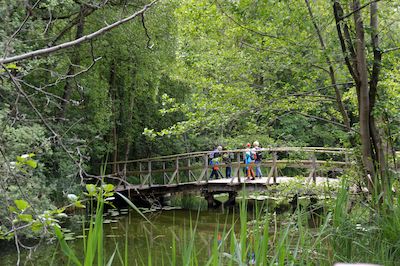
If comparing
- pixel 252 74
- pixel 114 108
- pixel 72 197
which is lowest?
pixel 72 197

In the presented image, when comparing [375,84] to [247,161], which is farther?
[247,161]

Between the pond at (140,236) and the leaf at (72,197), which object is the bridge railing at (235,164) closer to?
the pond at (140,236)

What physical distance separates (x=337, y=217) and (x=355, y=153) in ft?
5.16

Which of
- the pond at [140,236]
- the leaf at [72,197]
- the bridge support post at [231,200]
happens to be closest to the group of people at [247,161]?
the bridge support post at [231,200]

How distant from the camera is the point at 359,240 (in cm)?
280

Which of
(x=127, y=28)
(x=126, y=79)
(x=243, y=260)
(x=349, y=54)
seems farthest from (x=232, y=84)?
(x=126, y=79)

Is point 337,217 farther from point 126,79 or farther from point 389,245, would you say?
point 126,79

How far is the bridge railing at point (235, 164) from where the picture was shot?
6663mm

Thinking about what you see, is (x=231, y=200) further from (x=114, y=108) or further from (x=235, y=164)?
(x=114, y=108)

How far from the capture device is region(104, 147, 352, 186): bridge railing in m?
6.66

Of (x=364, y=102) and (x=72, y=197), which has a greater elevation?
(x=364, y=102)

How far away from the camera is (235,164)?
526 inches

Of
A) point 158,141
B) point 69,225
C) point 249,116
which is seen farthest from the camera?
point 158,141

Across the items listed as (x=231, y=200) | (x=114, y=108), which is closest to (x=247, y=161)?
(x=231, y=200)
